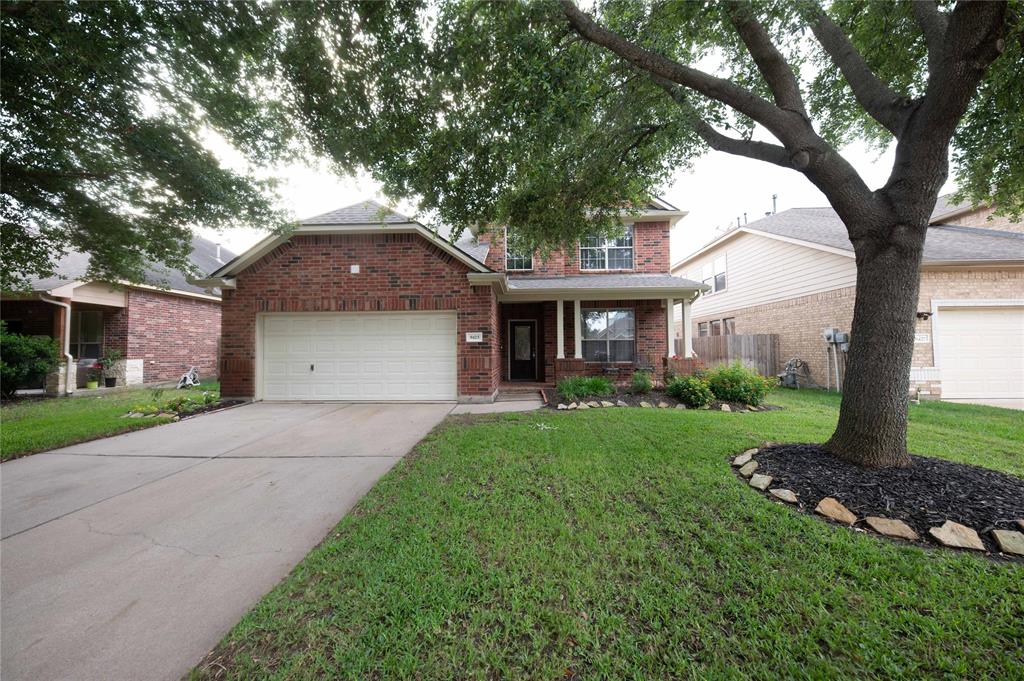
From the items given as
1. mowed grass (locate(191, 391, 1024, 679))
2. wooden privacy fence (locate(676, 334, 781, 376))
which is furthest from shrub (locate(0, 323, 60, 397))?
wooden privacy fence (locate(676, 334, 781, 376))

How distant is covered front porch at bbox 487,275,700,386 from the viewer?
10.4 metres

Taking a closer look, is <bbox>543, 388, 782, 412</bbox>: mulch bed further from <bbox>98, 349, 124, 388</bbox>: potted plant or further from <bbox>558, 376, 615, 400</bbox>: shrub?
<bbox>98, 349, 124, 388</bbox>: potted plant

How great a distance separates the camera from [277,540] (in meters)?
2.83

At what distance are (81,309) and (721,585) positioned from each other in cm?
1845

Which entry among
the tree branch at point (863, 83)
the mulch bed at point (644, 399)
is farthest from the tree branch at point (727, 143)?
the mulch bed at point (644, 399)

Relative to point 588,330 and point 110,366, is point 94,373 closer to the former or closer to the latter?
point 110,366

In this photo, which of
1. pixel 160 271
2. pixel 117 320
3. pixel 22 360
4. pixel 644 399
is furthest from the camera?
pixel 117 320

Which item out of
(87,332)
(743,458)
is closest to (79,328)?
(87,332)

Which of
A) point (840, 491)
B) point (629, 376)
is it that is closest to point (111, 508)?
point (840, 491)

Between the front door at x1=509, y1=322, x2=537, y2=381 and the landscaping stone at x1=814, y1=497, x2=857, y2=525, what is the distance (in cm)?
956

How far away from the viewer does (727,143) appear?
4.66 metres

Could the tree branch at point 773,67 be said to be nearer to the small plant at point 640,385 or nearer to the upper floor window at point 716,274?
the small plant at point 640,385

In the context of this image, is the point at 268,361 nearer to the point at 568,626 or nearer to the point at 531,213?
the point at 531,213

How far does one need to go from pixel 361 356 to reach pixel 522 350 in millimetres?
5227
